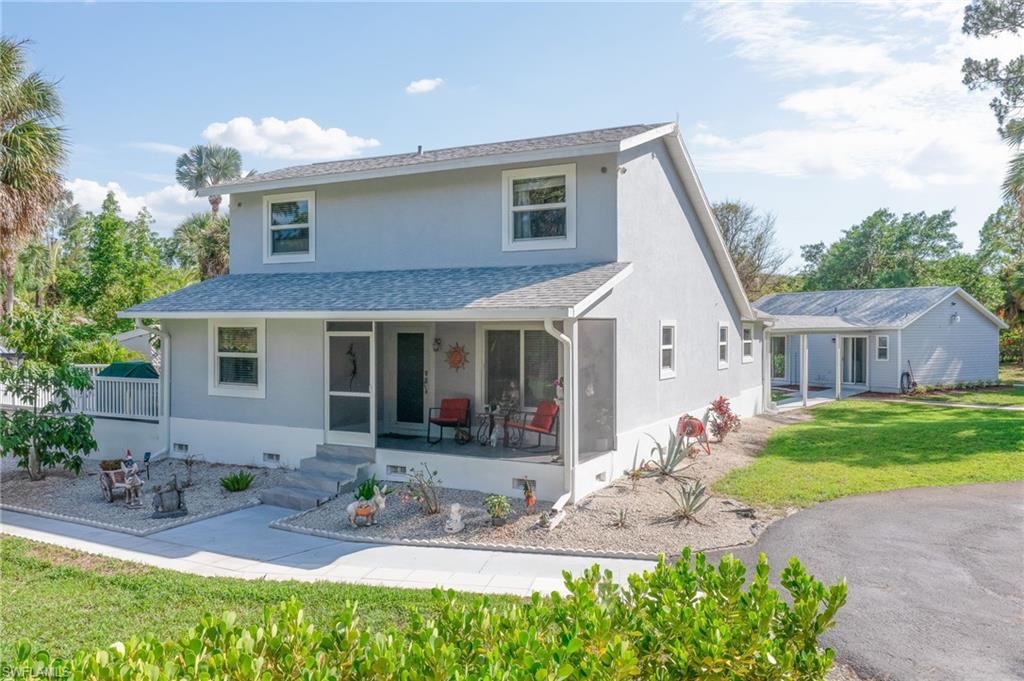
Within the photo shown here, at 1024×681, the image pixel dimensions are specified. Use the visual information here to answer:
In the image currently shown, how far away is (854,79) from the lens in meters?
12.7

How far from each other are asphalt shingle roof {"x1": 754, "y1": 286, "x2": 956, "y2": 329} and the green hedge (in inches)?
799

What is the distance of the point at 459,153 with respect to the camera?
14.6 meters

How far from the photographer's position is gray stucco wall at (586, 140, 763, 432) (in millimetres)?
12023

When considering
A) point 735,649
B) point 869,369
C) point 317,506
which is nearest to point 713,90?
point 317,506

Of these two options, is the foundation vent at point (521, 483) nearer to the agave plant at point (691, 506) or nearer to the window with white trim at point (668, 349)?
the agave plant at point (691, 506)

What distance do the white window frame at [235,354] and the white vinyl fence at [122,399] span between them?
1669mm

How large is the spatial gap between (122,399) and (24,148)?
5.64m

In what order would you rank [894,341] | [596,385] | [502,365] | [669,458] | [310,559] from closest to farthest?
[310,559], [596,385], [669,458], [502,365], [894,341]

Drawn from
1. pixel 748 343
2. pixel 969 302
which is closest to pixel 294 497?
pixel 748 343

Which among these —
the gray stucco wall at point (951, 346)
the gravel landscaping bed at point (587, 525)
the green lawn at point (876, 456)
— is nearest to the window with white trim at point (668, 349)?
the green lawn at point (876, 456)

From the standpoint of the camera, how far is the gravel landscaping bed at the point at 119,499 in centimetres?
1020

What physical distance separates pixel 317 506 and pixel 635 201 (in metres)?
7.96

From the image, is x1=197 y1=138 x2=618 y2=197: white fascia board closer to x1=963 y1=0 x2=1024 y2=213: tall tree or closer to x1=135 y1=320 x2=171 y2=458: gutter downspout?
x1=135 y1=320 x2=171 y2=458: gutter downspout

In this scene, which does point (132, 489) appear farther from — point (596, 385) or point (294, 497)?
point (596, 385)
